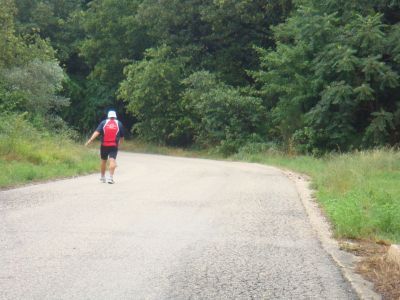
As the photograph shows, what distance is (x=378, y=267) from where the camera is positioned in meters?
6.98

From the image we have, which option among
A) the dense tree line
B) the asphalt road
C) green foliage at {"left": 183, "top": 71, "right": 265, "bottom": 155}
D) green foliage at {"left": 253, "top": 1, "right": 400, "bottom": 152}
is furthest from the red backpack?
green foliage at {"left": 183, "top": 71, "right": 265, "bottom": 155}

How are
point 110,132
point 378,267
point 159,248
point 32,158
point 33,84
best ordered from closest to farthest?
point 378,267 < point 159,248 < point 110,132 < point 32,158 < point 33,84

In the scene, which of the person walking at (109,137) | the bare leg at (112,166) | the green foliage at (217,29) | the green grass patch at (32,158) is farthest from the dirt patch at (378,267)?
the green foliage at (217,29)

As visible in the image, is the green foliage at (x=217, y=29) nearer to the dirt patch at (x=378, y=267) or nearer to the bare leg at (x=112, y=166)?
the bare leg at (x=112, y=166)

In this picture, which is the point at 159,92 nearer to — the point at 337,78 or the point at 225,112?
the point at 225,112

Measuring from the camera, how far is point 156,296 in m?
5.71

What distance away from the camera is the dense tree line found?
29.9 metres

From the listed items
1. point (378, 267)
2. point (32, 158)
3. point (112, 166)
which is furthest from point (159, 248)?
point (32, 158)

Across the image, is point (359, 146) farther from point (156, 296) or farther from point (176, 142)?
point (156, 296)

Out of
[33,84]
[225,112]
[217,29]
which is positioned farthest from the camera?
[217,29]

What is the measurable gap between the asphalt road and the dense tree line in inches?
695

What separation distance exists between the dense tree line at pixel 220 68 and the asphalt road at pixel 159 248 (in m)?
17.7

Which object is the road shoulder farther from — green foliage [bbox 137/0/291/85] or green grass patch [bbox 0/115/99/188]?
green foliage [bbox 137/0/291/85]

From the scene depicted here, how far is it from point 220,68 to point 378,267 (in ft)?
128
